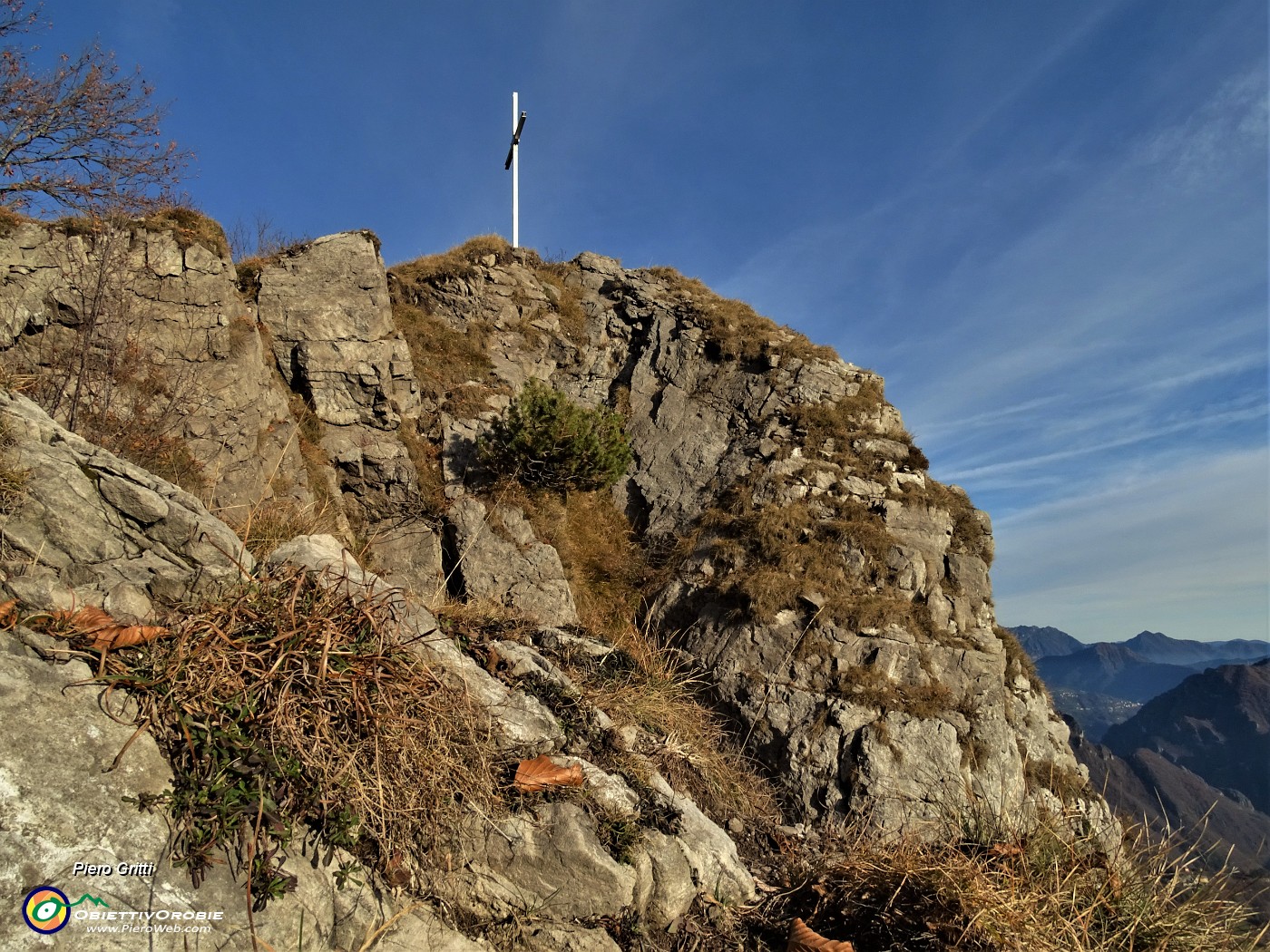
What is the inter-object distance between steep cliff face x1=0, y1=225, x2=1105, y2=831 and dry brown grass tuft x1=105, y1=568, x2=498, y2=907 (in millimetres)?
3149

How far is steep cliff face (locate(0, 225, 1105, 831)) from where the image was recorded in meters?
8.49

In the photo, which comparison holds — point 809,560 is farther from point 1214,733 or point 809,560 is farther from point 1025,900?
point 1214,733

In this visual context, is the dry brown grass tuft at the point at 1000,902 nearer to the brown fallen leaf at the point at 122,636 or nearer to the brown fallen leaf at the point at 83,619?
the brown fallen leaf at the point at 122,636

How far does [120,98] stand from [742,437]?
1266 cm

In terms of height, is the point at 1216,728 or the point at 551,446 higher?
the point at 551,446

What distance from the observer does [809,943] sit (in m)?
2.99

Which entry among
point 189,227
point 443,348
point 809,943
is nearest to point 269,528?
point 809,943

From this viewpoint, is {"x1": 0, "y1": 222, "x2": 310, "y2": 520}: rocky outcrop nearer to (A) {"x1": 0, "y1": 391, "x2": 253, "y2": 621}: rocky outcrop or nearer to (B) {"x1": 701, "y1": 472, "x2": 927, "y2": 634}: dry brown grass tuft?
A: (A) {"x1": 0, "y1": 391, "x2": 253, "y2": 621}: rocky outcrop

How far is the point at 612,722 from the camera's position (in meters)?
4.60

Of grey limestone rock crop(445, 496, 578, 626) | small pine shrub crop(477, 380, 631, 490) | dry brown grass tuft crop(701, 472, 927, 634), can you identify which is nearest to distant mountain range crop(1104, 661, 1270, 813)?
dry brown grass tuft crop(701, 472, 927, 634)

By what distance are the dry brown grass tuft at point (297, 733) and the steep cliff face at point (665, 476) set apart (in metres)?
3.15

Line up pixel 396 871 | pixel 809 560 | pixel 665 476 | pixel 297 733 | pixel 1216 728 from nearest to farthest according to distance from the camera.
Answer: pixel 297 733 < pixel 396 871 < pixel 809 560 < pixel 665 476 < pixel 1216 728

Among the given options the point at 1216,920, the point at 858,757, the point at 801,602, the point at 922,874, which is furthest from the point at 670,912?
the point at 801,602

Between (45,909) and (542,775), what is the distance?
6.58 feet
